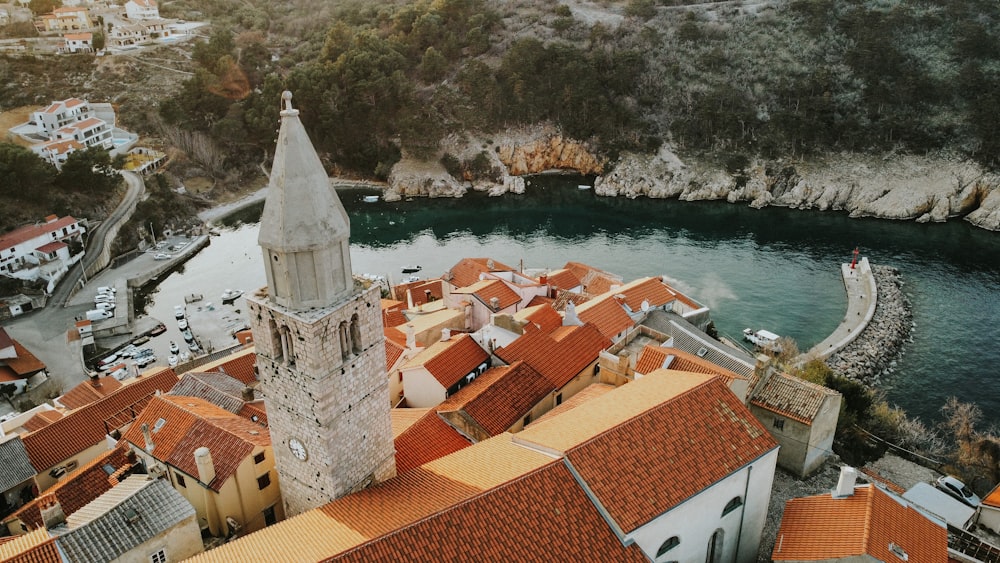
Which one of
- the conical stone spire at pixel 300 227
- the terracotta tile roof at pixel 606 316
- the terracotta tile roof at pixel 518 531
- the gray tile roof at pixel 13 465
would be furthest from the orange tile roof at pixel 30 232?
the terracotta tile roof at pixel 518 531

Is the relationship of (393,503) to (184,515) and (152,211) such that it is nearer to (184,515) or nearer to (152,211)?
(184,515)

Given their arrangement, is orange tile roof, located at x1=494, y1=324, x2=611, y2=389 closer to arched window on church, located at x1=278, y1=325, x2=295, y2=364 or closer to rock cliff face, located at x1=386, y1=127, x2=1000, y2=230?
arched window on church, located at x1=278, y1=325, x2=295, y2=364

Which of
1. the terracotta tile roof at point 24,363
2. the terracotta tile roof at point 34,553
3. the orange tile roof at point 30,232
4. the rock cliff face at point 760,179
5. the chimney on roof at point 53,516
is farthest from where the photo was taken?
the rock cliff face at point 760,179

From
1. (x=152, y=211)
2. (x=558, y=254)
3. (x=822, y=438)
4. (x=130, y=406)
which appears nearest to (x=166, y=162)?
(x=152, y=211)

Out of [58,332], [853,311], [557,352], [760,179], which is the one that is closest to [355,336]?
[557,352]

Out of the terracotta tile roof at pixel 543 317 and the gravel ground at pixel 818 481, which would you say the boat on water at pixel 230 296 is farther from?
the gravel ground at pixel 818 481
